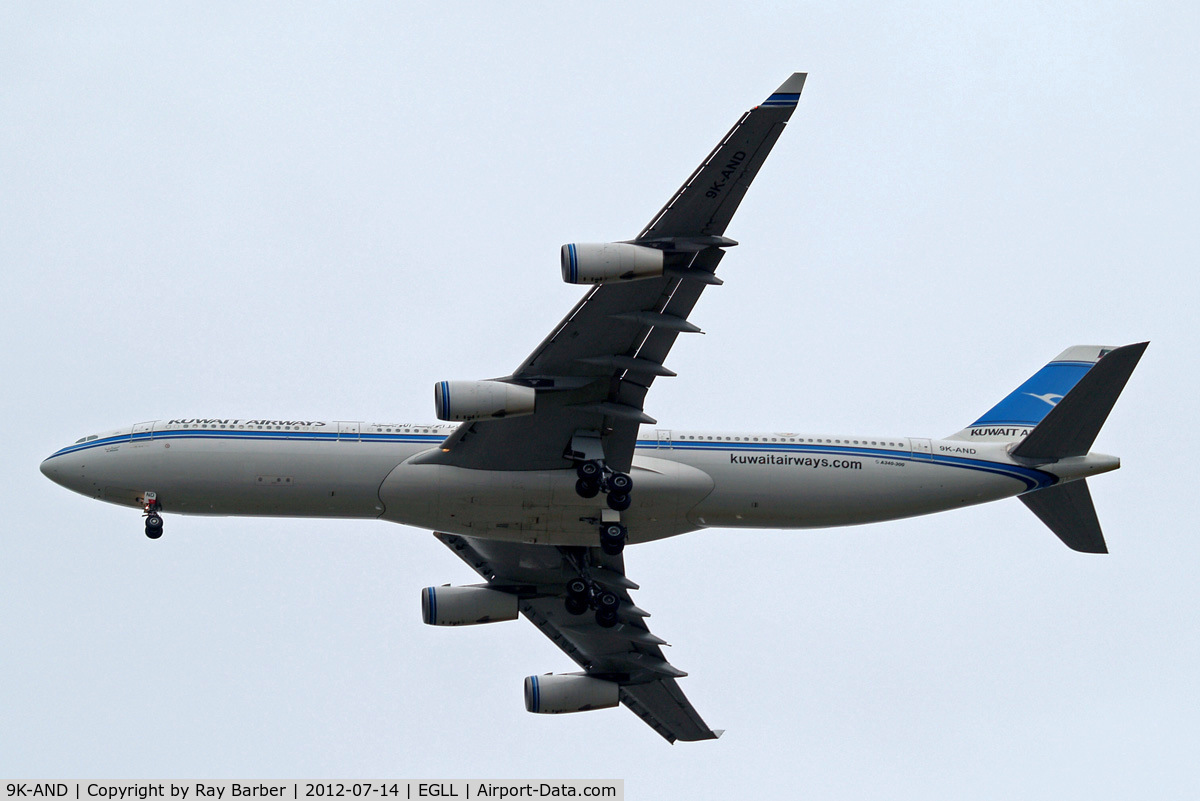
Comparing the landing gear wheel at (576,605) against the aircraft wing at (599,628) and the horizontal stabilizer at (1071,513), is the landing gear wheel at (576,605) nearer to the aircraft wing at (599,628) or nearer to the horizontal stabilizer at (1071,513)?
the aircraft wing at (599,628)

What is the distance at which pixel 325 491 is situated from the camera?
43875mm

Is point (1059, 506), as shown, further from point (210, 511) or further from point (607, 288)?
point (210, 511)

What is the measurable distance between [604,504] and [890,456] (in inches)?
351

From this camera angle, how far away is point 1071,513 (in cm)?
4700

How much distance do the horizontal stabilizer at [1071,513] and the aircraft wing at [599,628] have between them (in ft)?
44.0

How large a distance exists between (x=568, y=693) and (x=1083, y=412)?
19.9 m

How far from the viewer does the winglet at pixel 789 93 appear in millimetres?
35938

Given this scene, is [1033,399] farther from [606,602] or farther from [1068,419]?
[606,602]

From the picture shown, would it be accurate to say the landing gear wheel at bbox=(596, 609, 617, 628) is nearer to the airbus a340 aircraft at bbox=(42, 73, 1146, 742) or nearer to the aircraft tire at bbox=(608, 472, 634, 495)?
the airbus a340 aircraft at bbox=(42, 73, 1146, 742)

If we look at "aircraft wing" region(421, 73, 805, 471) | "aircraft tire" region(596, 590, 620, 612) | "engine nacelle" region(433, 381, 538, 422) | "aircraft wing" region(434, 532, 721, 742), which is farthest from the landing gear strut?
"aircraft wing" region(434, 532, 721, 742)

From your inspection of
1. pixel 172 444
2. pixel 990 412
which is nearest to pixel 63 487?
pixel 172 444

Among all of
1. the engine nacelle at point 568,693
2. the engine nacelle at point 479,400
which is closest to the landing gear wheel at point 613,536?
the engine nacelle at point 479,400

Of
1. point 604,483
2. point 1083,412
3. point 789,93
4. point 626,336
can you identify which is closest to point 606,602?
point 604,483

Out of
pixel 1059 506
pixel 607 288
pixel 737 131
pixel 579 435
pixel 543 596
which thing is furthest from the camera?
pixel 543 596
